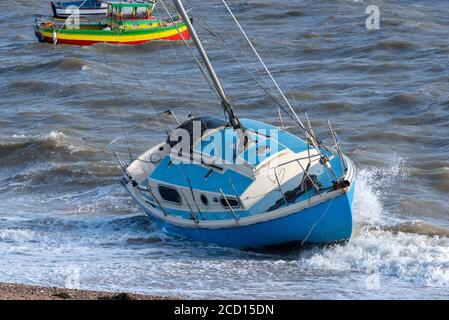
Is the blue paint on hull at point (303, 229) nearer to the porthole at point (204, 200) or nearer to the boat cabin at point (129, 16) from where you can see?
the porthole at point (204, 200)

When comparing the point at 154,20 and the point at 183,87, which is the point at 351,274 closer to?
the point at 183,87

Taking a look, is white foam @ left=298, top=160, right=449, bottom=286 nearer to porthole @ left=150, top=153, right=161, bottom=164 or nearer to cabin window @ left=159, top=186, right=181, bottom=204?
cabin window @ left=159, top=186, right=181, bottom=204

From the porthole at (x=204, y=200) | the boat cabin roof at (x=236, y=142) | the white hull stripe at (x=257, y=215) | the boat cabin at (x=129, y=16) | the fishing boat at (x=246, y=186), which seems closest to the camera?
the white hull stripe at (x=257, y=215)

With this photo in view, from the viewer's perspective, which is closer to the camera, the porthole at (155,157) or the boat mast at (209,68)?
the boat mast at (209,68)

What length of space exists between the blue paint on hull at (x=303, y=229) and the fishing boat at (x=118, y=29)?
2916cm

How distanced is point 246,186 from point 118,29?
2971 centimetres

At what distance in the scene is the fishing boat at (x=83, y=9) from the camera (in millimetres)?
52938

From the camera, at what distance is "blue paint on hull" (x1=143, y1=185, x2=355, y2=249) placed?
2104 centimetres

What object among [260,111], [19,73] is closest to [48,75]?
[19,73]

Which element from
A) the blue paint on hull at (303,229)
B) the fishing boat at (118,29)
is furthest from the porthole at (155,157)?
the fishing boat at (118,29)

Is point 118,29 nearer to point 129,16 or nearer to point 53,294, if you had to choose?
point 129,16

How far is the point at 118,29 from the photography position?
50.6 metres

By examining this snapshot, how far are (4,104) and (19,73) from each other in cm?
580

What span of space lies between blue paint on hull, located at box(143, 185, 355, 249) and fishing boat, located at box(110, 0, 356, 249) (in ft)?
0.06
